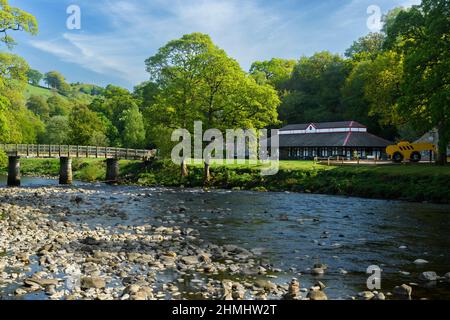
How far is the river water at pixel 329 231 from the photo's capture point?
1367 cm

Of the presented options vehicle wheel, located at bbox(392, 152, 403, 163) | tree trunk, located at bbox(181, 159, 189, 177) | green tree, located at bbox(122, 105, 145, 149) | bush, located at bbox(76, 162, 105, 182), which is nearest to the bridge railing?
bush, located at bbox(76, 162, 105, 182)

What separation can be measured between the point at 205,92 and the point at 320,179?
1686 cm

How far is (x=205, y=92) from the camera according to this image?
1980 inches

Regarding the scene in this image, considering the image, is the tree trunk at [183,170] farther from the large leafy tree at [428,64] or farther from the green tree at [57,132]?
the green tree at [57,132]

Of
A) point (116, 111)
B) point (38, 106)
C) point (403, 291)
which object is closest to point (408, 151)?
point (403, 291)

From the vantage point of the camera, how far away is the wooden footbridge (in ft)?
171

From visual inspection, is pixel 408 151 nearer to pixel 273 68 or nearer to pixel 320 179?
pixel 320 179

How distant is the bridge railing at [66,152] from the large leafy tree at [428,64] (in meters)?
37.3

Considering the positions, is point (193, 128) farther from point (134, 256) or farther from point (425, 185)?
point (134, 256)

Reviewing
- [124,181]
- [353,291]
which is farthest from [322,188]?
[353,291]

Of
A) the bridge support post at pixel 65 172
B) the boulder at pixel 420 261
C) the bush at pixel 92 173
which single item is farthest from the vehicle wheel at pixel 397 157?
the bridge support post at pixel 65 172

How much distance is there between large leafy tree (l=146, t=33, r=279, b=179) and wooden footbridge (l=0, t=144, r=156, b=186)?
1311 centimetres

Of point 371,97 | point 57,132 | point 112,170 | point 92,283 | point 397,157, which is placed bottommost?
point 92,283
